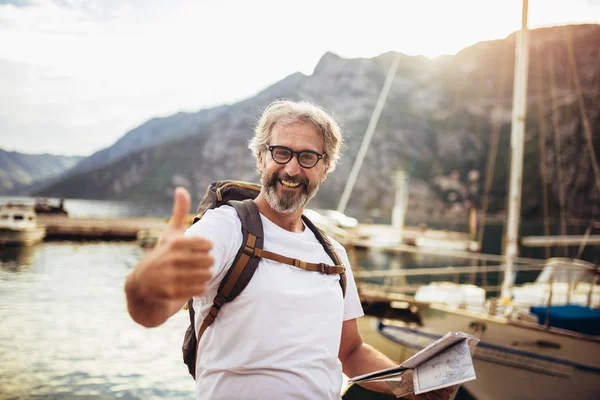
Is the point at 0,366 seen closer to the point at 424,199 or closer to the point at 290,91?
the point at 424,199

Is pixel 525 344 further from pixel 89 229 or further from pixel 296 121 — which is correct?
pixel 89 229

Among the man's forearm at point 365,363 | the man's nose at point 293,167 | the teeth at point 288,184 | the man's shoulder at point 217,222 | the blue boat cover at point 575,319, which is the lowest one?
the blue boat cover at point 575,319

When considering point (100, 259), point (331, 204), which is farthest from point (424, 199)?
point (100, 259)

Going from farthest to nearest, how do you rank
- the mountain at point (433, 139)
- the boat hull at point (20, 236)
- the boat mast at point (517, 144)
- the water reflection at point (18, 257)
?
the mountain at point (433, 139), the boat hull at point (20, 236), the water reflection at point (18, 257), the boat mast at point (517, 144)

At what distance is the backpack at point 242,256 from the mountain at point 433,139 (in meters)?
121

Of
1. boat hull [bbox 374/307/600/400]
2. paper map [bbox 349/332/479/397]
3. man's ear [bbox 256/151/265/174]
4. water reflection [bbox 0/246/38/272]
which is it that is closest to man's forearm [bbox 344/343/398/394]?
paper map [bbox 349/332/479/397]

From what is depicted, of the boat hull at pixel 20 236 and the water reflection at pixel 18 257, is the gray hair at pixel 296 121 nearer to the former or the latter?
the water reflection at pixel 18 257

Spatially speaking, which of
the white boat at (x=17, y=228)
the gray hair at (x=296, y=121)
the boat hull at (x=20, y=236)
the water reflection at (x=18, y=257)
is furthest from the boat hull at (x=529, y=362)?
the white boat at (x=17, y=228)

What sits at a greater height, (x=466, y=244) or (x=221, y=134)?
(x=221, y=134)

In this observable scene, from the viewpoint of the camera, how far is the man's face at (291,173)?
225 cm

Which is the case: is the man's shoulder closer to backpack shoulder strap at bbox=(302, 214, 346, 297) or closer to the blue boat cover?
backpack shoulder strap at bbox=(302, 214, 346, 297)

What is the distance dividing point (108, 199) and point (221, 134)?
62196mm

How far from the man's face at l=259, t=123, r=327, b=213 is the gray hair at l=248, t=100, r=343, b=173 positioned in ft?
0.13

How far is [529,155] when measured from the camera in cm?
14112
